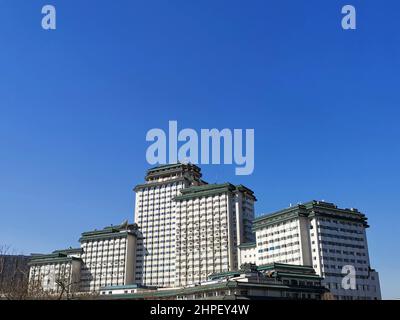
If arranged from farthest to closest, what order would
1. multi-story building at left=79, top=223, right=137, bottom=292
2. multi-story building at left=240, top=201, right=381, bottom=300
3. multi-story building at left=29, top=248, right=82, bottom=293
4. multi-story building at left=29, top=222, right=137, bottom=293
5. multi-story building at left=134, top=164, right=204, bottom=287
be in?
multi-story building at left=29, top=248, right=82, bottom=293
multi-story building at left=29, top=222, right=137, bottom=293
multi-story building at left=79, top=223, right=137, bottom=292
multi-story building at left=134, top=164, right=204, bottom=287
multi-story building at left=240, top=201, right=381, bottom=300

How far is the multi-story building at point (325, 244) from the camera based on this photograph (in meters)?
131

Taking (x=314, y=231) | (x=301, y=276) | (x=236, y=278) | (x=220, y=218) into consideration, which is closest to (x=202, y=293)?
(x=236, y=278)

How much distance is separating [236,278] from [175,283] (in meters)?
57.8

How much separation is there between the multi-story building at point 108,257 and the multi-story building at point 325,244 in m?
60.6

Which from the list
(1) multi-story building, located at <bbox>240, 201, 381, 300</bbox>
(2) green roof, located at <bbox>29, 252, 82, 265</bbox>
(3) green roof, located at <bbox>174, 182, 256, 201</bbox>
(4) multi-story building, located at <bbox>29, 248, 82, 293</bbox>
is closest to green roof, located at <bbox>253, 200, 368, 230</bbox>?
(1) multi-story building, located at <bbox>240, 201, 381, 300</bbox>

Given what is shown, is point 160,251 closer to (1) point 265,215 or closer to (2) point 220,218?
(2) point 220,218

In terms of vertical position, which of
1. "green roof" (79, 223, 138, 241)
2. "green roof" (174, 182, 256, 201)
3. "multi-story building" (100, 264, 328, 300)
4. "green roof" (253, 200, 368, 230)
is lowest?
"multi-story building" (100, 264, 328, 300)

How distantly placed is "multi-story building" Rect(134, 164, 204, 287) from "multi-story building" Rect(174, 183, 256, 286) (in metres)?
8.88

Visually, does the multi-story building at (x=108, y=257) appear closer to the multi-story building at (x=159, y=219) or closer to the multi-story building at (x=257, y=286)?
the multi-story building at (x=159, y=219)

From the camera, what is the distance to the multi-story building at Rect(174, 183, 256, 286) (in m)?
158

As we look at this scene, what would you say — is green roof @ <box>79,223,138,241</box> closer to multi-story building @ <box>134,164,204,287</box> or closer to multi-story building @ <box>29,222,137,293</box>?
multi-story building @ <box>29,222,137,293</box>

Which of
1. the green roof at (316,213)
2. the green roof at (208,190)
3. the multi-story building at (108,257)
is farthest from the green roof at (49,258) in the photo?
the green roof at (316,213)

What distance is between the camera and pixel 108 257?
18450 centimetres
